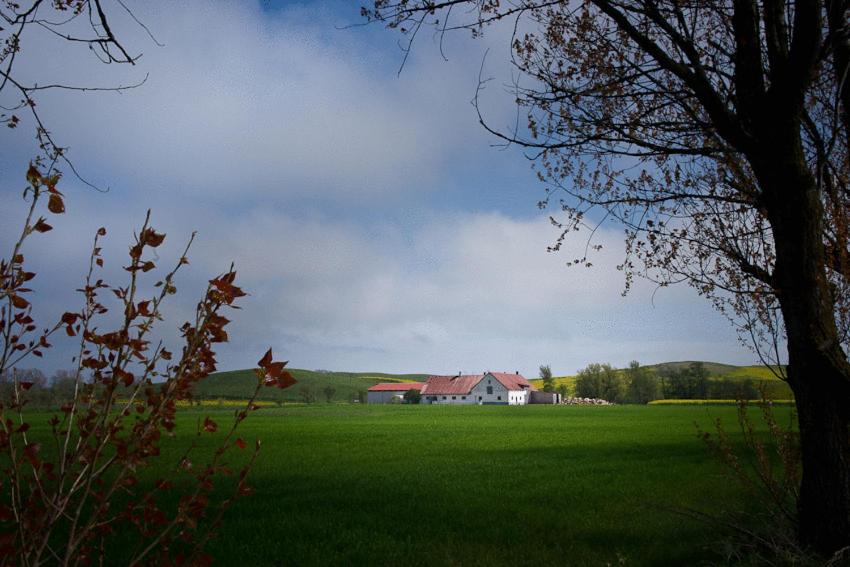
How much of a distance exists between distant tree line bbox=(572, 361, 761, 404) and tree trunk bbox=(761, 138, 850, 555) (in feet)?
310

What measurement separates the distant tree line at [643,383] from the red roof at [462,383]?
13.0 meters

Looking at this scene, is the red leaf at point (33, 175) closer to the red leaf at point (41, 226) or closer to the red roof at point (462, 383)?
the red leaf at point (41, 226)

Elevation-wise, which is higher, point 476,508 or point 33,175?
point 33,175

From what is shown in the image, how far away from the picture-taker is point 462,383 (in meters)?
126

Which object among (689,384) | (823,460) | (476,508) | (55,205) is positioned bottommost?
(476,508)

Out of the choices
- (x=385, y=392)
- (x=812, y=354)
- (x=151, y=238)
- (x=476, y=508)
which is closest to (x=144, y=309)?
(x=151, y=238)

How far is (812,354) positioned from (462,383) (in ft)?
398

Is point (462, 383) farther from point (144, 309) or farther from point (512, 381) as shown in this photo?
point (144, 309)

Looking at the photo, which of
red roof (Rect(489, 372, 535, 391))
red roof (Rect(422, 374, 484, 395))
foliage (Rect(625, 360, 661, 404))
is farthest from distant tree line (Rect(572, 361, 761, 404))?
red roof (Rect(422, 374, 484, 395))

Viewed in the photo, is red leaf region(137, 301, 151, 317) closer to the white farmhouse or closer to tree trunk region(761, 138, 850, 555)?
tree trunk region(761, 138, 850, 555)

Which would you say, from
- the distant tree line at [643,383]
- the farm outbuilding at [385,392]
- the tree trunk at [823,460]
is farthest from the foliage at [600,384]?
the tree trunk at [823,460]

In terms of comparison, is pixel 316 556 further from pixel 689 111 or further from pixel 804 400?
pixel 689 111

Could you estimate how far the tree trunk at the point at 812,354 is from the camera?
5992 mm

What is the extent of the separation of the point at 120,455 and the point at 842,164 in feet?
29.2
